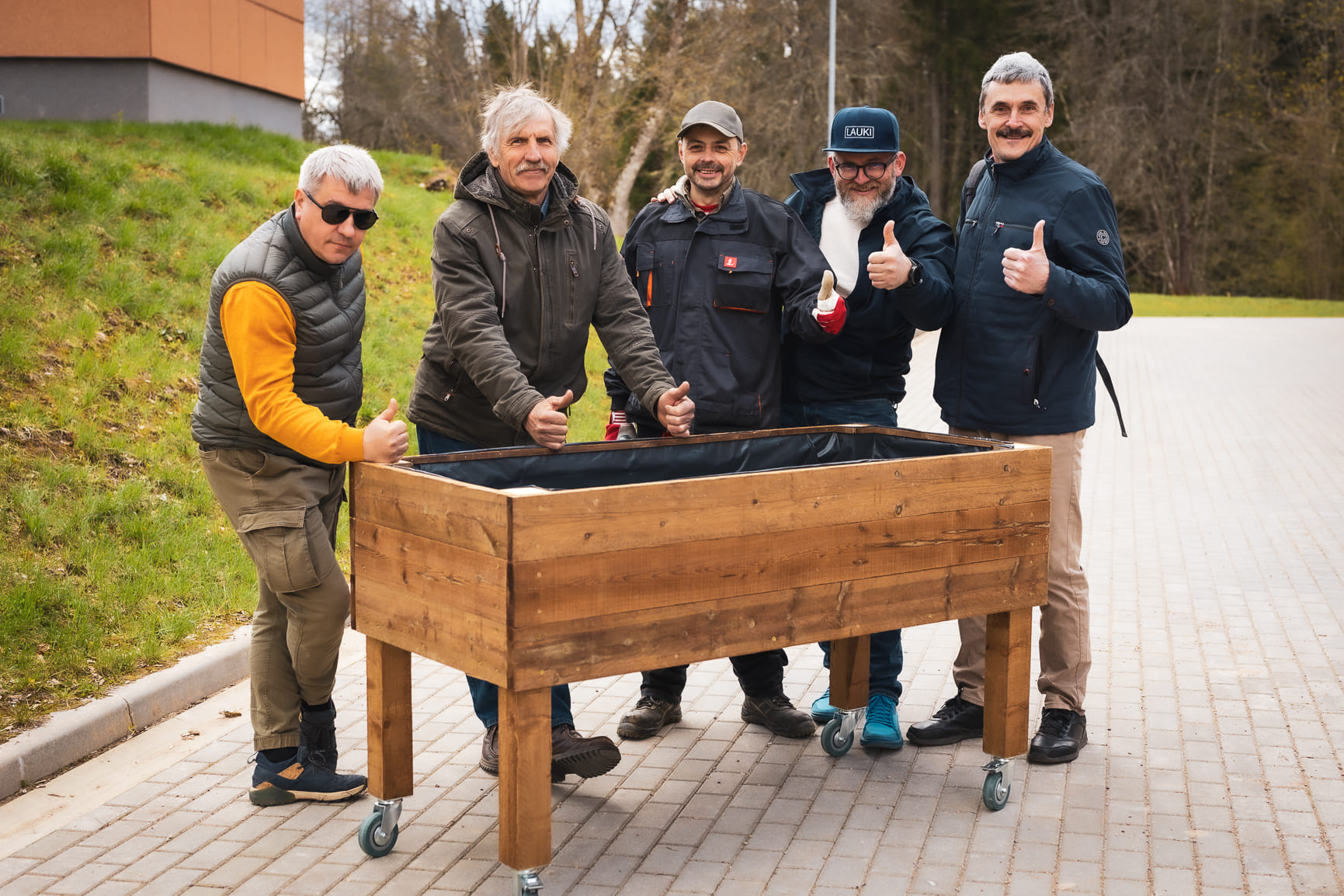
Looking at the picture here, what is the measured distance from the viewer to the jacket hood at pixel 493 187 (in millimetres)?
3961

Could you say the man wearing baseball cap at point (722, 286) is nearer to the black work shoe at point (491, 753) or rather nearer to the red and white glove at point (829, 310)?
the red and white glove at point (829, 310)

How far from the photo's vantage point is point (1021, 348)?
432 cm

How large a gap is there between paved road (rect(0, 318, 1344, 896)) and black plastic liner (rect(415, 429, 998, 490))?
3.31ft

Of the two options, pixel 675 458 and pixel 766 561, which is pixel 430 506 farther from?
pixel 675 458

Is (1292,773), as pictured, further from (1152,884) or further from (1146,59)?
(1146,59)

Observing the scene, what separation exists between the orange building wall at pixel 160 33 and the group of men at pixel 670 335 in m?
10.9

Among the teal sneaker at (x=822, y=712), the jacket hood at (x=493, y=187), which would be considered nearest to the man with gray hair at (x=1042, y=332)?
the teal sneaker at (x=822, y=712)

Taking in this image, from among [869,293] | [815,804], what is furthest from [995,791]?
[869,293]

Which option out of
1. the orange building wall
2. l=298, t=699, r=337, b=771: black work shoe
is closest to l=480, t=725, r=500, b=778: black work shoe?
l=298, t=699, r=337, b=771: black work shoe

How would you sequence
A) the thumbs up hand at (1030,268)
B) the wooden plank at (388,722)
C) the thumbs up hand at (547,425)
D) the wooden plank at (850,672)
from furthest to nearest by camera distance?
the wooden plank at (850,672), the thumbs up hand at (1030,268), the thumbs up hand at (547,425), the wooden plank at (388,722)

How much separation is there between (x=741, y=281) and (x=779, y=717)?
1.56m

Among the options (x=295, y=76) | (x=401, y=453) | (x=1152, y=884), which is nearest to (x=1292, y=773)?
(x=1152, y=884)

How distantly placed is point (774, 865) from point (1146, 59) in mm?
40324

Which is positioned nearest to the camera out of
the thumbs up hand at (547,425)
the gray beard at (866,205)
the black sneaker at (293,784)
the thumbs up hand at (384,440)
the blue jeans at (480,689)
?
the thumbs up hand at (384,440)
